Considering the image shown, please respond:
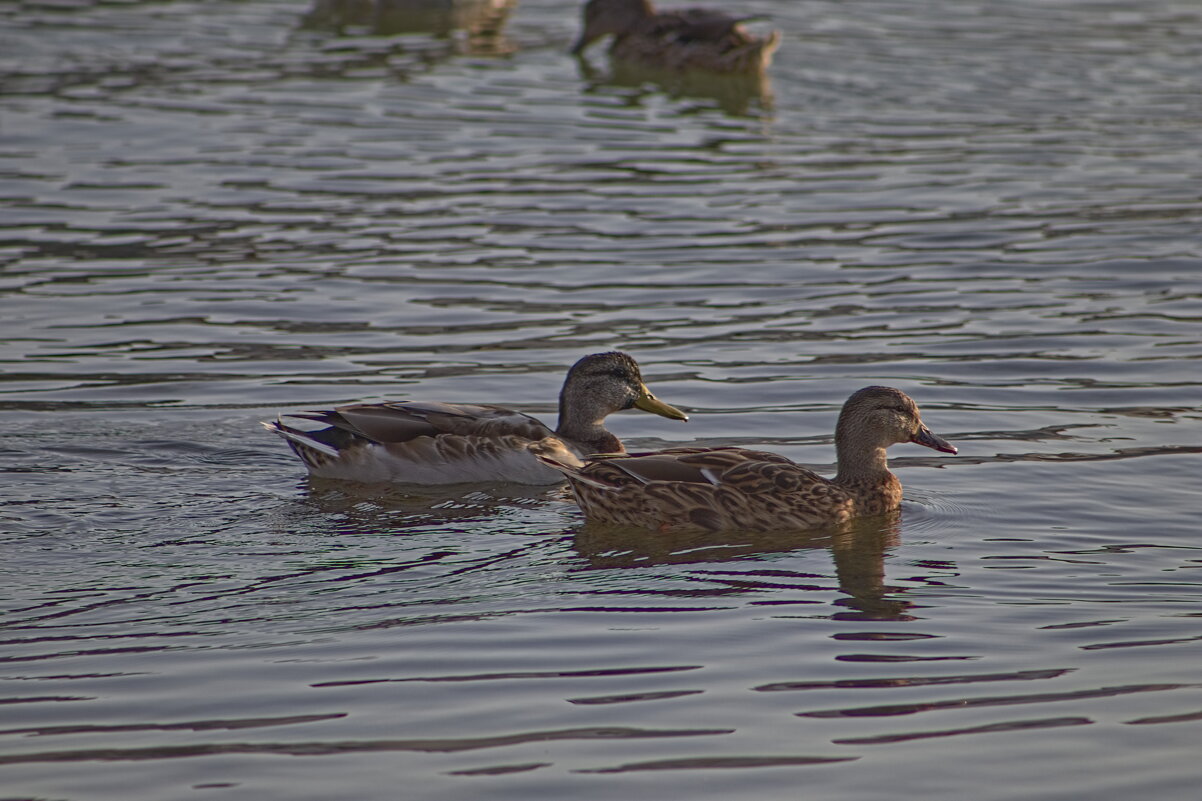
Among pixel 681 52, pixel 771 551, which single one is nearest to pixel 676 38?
pixel 681 52

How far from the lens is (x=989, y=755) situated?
6.18 meters

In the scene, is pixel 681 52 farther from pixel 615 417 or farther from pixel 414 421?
pixel 414 421

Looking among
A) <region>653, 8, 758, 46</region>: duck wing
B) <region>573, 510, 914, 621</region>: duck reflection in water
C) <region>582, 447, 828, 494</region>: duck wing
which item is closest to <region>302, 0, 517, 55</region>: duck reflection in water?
<region>653, 8, 758, 46</region>: duck wing

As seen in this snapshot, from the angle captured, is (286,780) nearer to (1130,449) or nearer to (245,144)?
(1130,449)

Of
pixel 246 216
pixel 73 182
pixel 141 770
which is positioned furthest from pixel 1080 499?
pixel 73 182

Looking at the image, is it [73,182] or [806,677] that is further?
[73,182]

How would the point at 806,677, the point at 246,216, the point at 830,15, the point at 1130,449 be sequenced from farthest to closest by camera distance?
the point at 830,15 → the point at 246,216 → the point at 1130,449 → the point at 806,677

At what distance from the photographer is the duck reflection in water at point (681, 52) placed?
72.9ft

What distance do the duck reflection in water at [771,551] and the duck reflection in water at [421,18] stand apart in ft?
54.0

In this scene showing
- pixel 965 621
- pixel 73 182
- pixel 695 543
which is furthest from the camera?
pixel 73 182

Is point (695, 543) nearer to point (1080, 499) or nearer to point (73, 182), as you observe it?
point (1080, 499)

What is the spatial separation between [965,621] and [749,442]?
10.7ft

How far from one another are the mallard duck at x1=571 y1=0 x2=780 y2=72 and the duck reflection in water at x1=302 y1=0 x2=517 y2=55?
162 cm

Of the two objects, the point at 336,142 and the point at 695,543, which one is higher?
the point at 336,142
